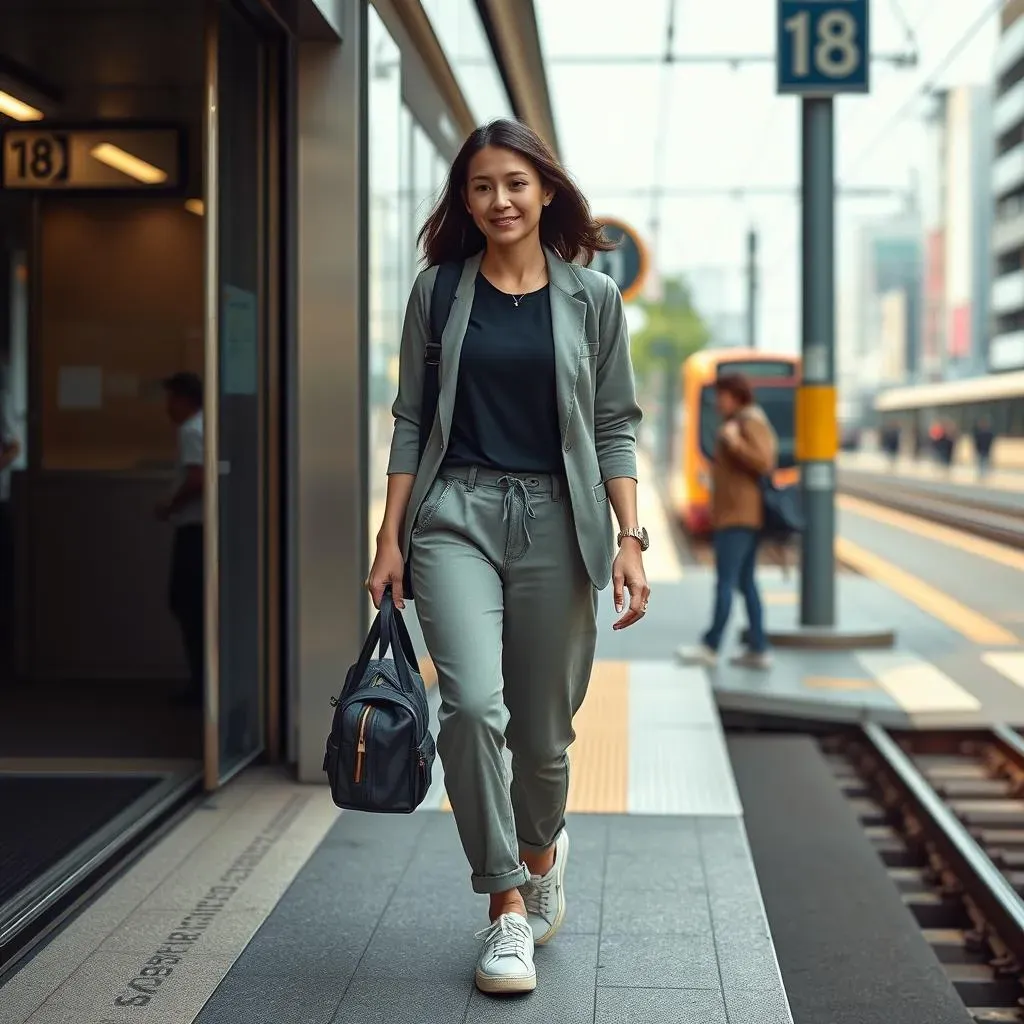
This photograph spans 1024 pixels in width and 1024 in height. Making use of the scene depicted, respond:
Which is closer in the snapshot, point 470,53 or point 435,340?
point 435,340

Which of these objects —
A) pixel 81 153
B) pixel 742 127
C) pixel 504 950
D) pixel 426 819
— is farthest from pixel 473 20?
pixel 742 127

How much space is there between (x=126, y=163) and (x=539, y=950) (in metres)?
5.56

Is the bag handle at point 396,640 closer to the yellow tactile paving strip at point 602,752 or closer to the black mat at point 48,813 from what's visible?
the yellow tactile paving strip at point 602,752

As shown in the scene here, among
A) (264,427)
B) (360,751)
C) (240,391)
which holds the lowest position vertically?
(360,751)

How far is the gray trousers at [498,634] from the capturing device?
316cm

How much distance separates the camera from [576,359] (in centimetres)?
329

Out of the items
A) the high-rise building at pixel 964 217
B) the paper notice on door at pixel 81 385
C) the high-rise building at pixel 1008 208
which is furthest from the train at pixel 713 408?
the high-rise building at pixel 964 217

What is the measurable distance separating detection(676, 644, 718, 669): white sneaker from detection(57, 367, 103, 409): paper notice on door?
3.46 metres

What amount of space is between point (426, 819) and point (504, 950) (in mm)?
1677

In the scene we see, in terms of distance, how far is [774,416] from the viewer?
773 inches

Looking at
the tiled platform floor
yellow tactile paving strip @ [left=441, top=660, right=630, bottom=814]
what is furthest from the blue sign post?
the tiled platform floor

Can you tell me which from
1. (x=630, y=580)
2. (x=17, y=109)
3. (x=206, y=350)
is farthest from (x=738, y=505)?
(x=630, y=580)

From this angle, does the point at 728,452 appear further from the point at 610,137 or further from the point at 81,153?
the point at 610,137

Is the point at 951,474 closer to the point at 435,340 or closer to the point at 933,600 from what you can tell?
the point at 933,600
